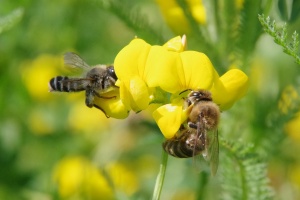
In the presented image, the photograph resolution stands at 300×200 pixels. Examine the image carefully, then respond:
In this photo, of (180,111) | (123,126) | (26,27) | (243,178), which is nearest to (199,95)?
(180,111)

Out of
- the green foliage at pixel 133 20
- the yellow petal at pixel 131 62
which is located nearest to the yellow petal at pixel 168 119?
the yellow petal at pixel 131 62

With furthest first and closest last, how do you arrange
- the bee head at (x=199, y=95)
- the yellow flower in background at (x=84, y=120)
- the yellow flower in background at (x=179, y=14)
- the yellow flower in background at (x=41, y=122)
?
1. the yellow flower in background at (x=84, y=120)
2. the yellow flower in background at (x=41, y=122)
3. the yellow flower in background at (x=179, y=14)
4. the bee head at (x=199, y=95)

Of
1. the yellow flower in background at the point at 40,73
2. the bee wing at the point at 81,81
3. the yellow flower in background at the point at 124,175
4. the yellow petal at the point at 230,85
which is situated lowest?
the yellow flower in background at the point at 40,73

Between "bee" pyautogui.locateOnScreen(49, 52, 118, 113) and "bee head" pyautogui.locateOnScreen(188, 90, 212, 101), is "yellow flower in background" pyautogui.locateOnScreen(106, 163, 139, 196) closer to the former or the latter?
"bee" pyautogui.locateOnScreen(49, 52, 118, 113)

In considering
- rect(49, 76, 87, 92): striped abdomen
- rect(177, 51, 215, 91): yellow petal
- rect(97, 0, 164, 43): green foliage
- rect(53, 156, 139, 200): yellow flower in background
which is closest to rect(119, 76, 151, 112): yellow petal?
rect(177, 51, 215, 91): yellow petal

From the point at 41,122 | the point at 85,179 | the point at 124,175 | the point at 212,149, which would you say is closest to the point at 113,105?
the point at 212,149

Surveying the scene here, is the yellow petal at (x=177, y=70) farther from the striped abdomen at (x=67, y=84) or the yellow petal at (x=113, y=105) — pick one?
the striped abdomen at (x=67, y=84)
